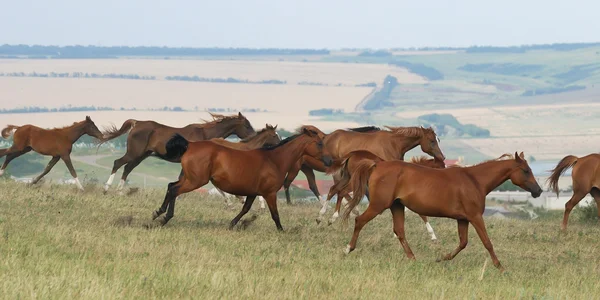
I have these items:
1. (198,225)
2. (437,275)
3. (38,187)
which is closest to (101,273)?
(437,275)

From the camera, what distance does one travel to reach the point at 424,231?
1877 cm

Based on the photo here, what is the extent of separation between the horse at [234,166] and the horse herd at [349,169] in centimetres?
1

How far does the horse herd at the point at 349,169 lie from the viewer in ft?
46.5

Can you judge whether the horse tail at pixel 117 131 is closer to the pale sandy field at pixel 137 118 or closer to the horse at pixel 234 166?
the horse at pixel 234 166

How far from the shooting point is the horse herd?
14188 mm

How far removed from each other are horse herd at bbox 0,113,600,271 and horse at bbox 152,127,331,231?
14mm

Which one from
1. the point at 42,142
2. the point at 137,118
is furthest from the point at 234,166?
the point at 137,118

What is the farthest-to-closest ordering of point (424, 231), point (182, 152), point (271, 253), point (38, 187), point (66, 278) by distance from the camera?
point (38, 187) < point (424, 231) < point (182, 152) < point (271, 253) < point (66, 278)

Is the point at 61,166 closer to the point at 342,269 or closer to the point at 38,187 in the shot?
the point at 38,187

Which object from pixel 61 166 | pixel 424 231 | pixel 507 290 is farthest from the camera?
pixel 61 166

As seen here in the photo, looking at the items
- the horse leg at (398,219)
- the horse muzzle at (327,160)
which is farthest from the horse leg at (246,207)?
the horse leg at (398,219)

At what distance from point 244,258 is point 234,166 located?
294 centimetres

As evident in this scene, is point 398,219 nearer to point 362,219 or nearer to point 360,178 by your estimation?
point 362,219

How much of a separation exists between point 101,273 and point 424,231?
28.0ft
